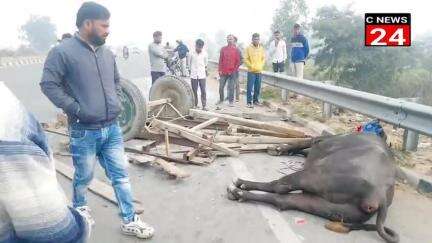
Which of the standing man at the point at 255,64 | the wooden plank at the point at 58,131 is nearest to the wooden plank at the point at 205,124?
the wooden plank at the point at 58,131

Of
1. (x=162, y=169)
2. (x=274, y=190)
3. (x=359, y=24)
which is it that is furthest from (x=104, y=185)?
(x=359, y=24)

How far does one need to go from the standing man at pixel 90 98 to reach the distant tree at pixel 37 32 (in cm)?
9484

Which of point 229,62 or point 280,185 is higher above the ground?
point 229,62

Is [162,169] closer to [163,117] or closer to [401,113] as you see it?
[163,117]

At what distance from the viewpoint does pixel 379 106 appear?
634 centimetres

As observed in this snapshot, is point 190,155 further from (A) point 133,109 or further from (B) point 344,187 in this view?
(B) point 344,187

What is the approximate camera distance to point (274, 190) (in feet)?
15.5

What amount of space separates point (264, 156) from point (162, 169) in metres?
1.57

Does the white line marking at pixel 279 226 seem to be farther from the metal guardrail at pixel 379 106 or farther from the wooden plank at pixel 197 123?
the wooden plank at pixel 197 123

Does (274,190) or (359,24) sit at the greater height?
(359,24)

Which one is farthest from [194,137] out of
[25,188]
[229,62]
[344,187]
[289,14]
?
[289,14]

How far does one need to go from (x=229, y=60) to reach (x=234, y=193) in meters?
8.24

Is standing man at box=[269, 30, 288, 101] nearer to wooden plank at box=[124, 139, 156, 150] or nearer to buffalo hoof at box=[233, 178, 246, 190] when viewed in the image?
wooden plank at box=[124, 139, 156, 150]

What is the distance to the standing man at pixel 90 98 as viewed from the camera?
3715 mm
